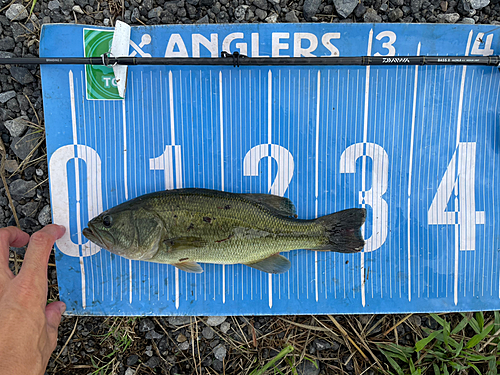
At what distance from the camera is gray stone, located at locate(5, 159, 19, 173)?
132 inches

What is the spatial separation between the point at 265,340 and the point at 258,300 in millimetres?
449

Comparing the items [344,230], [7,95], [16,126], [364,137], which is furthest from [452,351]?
[7,95]

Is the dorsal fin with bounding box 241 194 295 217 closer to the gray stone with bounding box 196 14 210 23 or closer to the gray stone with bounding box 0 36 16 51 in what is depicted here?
the gray stone with bounding box 196 14 210 23

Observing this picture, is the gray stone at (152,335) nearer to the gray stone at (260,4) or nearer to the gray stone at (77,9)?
the gray stone at (77,9)

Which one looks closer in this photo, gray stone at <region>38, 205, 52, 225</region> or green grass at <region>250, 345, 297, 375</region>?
green grass at <region>250, 345, 297, 375</region>

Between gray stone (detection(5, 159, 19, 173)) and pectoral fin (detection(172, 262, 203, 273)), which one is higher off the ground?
gray stone (detection(5, 159, 19, 173))

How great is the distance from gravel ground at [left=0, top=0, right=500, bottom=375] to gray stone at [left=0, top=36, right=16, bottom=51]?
0.03ft

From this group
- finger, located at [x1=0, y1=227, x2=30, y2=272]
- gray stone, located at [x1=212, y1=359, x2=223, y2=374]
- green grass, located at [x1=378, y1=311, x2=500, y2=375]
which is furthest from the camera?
gray stone, located at [x1=212, y1=359, x2=223, y2=374]

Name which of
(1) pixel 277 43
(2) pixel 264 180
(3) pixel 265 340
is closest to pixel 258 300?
(3) pixel 265 340

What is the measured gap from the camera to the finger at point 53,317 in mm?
2938

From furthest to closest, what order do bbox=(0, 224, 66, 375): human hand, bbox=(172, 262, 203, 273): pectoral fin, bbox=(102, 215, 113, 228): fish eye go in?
bbox=(172, 262, 203, 273): pectoral fin < bbox=(102, 215, 113, 228): fish eye < bbox=(0, 224, 66, 375): human hand

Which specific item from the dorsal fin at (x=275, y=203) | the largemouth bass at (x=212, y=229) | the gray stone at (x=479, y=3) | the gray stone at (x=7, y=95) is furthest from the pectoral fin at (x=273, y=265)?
the gray stone at (x=479, y=3)

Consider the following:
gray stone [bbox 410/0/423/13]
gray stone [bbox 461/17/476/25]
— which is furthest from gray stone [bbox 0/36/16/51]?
gray stone [bbox 461/17/476/25]

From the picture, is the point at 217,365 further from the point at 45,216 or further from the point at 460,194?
the point at 460,194
